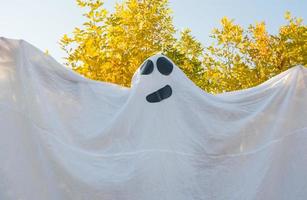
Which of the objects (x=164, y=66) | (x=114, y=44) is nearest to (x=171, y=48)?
(x=114, y=44)

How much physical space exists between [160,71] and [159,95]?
0.59ft

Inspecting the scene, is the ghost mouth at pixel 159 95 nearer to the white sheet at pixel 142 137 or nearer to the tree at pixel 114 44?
the white sheet at pixel 142 137

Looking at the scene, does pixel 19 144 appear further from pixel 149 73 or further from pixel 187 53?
pixel 187 53

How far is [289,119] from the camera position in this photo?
304 centimetres

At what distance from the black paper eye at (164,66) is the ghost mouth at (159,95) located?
0.36 feet

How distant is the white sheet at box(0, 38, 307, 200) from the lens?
240cm

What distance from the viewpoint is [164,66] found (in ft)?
9.77

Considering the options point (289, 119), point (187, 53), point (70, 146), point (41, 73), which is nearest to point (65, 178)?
point (70, 146)

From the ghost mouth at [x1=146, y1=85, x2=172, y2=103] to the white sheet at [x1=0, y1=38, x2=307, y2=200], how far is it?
0.08ft

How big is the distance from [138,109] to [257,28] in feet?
20.4

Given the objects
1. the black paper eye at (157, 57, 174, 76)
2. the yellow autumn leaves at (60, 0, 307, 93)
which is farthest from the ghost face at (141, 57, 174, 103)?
the yellow autumn leaves at (60, 0, 307, 93)

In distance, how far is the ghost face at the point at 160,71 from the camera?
2.86m

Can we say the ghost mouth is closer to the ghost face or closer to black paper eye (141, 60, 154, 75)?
the ghost face

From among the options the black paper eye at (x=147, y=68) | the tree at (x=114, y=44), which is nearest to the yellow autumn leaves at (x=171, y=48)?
the tree at (x=114, y=44)
